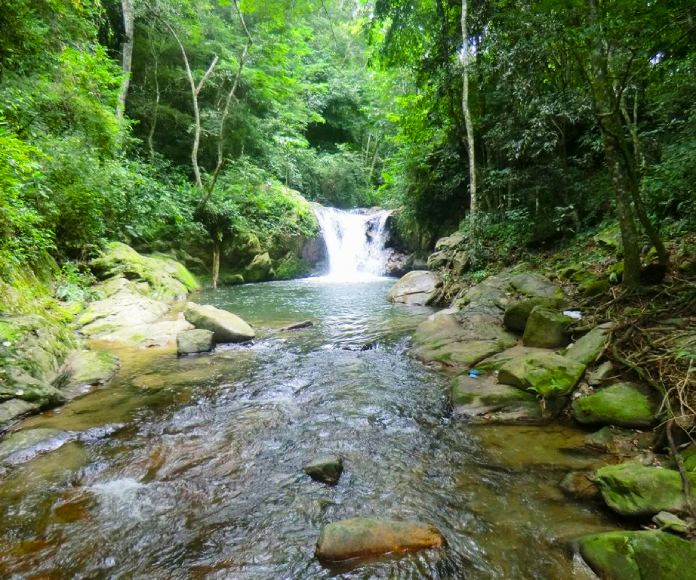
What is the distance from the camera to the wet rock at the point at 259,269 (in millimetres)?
15586

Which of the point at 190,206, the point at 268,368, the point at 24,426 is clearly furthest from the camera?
the point at 190,206

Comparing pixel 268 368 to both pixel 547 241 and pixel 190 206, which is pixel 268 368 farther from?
pixel 190 206

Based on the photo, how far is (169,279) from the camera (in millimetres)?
11125

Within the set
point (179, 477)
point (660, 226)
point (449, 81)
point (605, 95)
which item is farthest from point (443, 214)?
point (179, 477)

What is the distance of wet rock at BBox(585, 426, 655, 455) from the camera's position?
10.2 ft

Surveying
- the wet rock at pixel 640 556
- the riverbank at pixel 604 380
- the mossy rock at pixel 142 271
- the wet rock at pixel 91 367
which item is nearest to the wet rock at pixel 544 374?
the riverbank at pixel 604 380

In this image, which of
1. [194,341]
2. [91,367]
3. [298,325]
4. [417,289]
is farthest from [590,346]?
[417,289]

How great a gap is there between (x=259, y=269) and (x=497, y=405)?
42.9 ft

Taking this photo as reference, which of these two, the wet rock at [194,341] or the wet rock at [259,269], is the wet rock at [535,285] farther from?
the wet rock at [259,269]

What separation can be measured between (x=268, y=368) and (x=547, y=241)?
23.2 ft

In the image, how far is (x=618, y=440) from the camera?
322 centimetres

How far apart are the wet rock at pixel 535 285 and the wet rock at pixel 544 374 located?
2358mm

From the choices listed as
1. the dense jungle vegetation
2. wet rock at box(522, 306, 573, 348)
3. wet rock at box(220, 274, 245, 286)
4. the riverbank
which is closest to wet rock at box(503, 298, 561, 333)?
the riverbank

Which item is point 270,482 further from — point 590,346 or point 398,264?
point 398,264
